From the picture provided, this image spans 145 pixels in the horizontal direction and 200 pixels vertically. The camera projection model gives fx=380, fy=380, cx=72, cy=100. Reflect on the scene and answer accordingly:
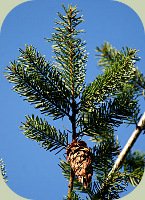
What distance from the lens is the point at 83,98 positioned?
4.17 feet

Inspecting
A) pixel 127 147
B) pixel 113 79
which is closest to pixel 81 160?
pixel 127 147

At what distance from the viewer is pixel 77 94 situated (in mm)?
1306

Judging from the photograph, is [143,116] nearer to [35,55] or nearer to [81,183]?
[81,183]

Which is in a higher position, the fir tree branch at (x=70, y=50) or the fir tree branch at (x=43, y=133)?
the fir tree branch at (x=70, y=50)

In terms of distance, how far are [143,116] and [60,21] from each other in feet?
1.50

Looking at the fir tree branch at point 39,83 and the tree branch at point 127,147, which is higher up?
the fir tree branch at point 39,83

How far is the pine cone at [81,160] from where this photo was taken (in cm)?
115

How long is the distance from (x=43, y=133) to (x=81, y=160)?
0.19m

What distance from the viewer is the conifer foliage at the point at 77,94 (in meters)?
1.24

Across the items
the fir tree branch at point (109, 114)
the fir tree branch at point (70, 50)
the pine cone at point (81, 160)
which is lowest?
the pine cone at point (81, 160)

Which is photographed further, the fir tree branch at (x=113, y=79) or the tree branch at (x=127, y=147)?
the fir tree branch at (x=113, y=79)

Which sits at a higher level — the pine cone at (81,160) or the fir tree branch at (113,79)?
the fir tree branch at (113,79)

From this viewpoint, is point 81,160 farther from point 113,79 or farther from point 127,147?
point 113,79

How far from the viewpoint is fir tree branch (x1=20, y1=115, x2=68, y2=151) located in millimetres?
1275
